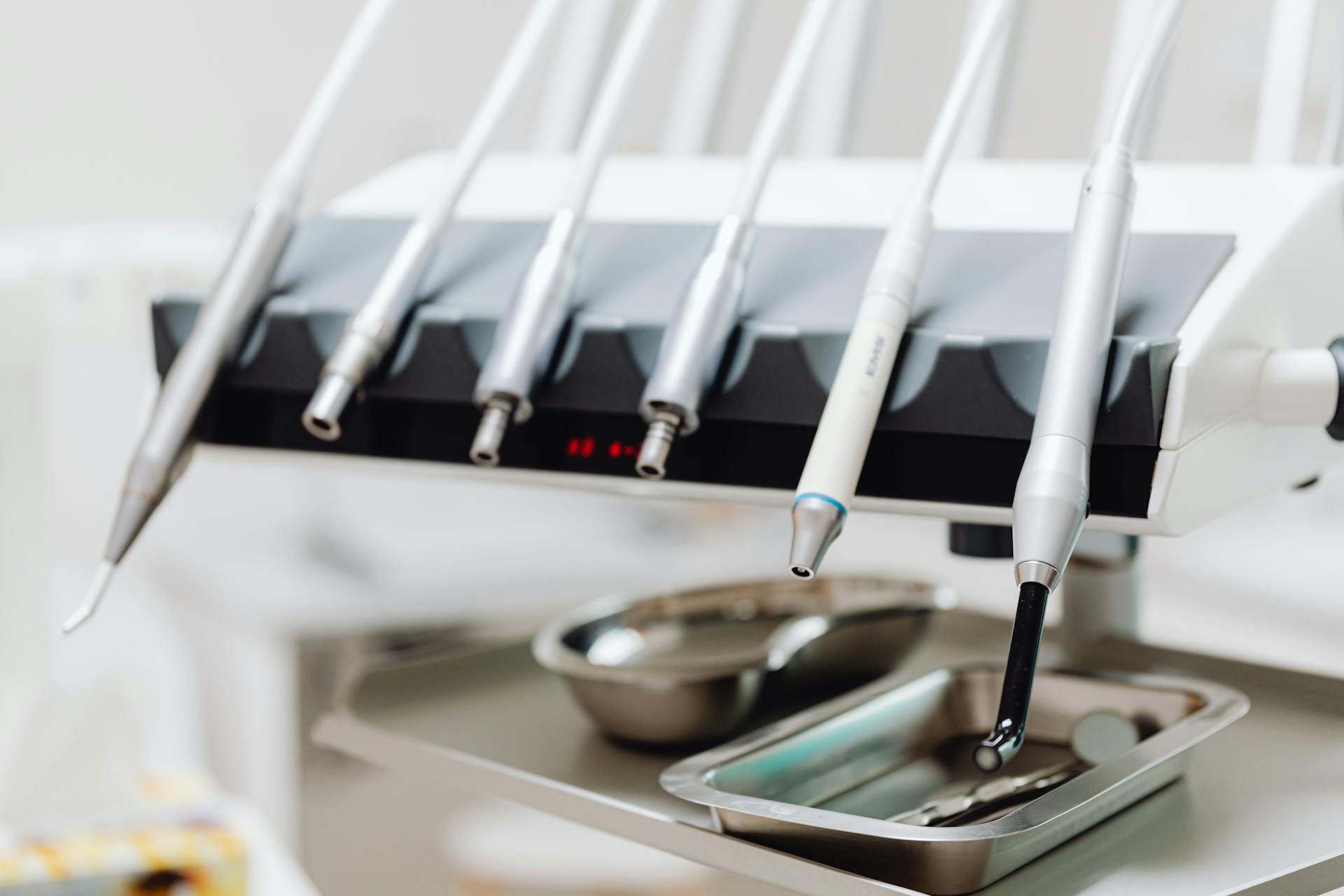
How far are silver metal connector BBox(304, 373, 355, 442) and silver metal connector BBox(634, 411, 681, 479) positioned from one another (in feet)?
0.30

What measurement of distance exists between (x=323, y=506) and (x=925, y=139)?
2.38ft

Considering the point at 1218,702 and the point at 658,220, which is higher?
the point at 658,220

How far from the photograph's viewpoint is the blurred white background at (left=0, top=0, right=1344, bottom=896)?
868mm

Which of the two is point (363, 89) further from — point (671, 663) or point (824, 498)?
point (824, 498)

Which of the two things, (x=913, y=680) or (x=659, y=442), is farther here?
(x=913, y=680)

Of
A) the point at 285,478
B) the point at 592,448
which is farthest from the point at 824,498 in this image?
the point at 285,478

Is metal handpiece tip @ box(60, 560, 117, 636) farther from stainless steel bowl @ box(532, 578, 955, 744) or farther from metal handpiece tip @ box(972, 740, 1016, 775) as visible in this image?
metal handpiece tip @ box(972, 740, 1016, 775)

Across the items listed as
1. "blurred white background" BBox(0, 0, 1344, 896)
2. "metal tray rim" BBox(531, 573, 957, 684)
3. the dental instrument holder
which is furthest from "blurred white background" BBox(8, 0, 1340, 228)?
the dental instrument holder

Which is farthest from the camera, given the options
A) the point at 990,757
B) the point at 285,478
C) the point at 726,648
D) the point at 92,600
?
the point at 285,478

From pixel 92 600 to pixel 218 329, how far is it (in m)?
0.09

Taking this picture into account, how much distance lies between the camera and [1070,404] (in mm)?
287

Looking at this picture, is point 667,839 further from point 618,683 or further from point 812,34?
point 812,34

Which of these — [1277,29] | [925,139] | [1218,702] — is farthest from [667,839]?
[925,139]

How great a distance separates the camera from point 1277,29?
0.47 meters
